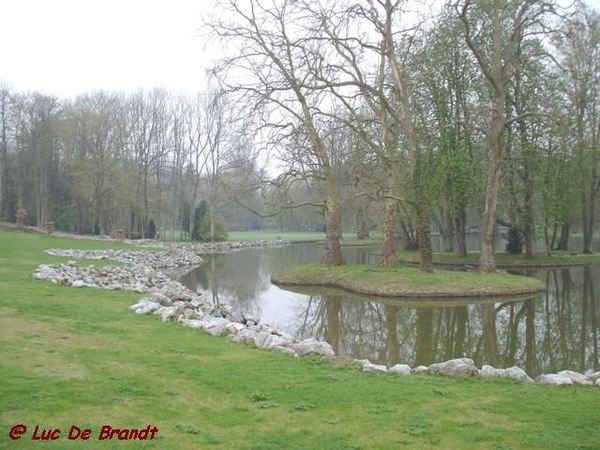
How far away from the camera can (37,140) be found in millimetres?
49469

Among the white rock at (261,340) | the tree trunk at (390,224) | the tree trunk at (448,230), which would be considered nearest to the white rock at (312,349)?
the white rock at (261,340)

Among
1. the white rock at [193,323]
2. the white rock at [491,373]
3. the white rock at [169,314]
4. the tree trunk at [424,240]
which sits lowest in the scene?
the white rock at [491,373]

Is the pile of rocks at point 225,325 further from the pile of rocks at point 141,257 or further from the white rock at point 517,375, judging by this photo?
the pile of rocks at point 141,257

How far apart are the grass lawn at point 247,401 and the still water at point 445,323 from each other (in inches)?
122

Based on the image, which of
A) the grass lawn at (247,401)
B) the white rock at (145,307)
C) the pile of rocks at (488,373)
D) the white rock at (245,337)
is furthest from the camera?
the white rock at (145,307)

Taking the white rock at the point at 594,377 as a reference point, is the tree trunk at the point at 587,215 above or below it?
above

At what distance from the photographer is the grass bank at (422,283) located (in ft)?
60.8

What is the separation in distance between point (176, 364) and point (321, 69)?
54.3ft

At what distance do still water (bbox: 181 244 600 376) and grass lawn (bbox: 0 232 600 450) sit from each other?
310cm

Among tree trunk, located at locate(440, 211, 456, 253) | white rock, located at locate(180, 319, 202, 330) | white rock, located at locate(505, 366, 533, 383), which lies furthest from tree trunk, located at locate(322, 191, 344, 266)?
white rock, located at locate(505, 366, 533, 383)

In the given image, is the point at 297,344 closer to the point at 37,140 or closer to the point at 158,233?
the point at 37,140

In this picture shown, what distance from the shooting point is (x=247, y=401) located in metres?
5.93

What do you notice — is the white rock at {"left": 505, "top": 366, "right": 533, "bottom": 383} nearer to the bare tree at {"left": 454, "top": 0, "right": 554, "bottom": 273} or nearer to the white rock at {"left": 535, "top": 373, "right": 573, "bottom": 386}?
the white rock at {"left": 535, "top": 373, "right": 573, "bottom": 386}

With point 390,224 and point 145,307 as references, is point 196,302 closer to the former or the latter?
point 145,307
